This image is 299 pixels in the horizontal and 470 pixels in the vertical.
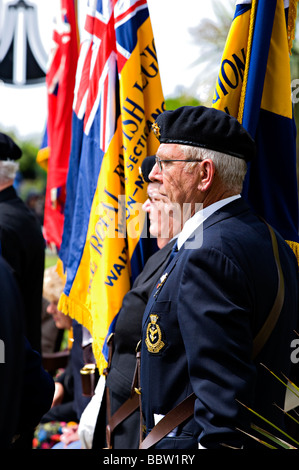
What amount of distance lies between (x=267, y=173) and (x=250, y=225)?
84 centimetres

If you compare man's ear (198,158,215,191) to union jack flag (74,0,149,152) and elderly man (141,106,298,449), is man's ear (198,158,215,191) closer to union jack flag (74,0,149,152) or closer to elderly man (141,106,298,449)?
elderly man (141,106,298,449)

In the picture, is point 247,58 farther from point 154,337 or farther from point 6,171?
point 6,171

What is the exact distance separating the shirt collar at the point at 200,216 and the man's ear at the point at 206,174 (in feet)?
0.22

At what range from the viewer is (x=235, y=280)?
1.81 meters

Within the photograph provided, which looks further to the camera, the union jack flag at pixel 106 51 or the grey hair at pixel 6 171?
the grey hair at pixel 6 171

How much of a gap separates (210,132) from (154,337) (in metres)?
0.71

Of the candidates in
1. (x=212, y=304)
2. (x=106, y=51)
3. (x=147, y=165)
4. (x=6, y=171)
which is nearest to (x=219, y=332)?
(x=212, y=304)

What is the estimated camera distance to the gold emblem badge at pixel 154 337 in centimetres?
196

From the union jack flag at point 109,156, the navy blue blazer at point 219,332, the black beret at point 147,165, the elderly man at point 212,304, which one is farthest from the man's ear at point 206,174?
the union jack flag at point 109,156

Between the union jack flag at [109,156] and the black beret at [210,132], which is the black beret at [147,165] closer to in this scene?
the union jack flag at [109,156]

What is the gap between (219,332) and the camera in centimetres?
177
